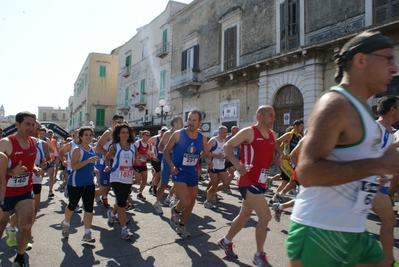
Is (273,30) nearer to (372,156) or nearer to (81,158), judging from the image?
(81,158)

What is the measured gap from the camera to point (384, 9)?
12.8 m

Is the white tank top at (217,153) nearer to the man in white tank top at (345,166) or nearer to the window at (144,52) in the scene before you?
the man in white tank top at (345,166)

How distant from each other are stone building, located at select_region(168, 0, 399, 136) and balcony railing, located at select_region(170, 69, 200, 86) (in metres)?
0.07

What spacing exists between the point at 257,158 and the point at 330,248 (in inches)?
103

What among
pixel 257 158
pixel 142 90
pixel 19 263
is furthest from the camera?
pixel 142 90

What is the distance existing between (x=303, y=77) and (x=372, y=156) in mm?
14797

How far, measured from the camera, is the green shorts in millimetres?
1690

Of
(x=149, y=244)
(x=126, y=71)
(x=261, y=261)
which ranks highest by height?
(x=126, y=71)

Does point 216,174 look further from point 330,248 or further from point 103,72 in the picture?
point 103,72

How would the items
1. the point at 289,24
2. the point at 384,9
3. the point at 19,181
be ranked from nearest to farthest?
the point at 19,181 → the point at 384,9 → the point at 289,24

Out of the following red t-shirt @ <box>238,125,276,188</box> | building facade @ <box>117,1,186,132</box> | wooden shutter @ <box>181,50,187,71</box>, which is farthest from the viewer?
building facade @ <box>117,1,186,132</box>

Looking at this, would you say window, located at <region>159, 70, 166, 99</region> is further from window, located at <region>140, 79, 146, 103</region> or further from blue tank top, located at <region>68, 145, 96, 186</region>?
blue tank top, located at <region>68, 145, 96, 186</region>

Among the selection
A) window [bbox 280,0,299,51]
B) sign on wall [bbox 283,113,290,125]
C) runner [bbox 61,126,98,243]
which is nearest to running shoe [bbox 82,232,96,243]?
runner [bbox 61,126,98,243]

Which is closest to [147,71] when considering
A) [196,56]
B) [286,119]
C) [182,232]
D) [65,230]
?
[196,56]
